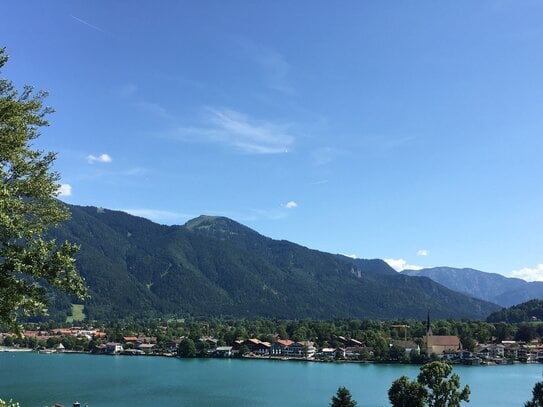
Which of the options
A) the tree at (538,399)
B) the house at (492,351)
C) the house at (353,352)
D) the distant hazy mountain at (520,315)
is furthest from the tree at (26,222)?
the distant hazy mountain at (520,315)

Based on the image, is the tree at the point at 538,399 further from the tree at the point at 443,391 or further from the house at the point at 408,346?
the house at the point at 408,346

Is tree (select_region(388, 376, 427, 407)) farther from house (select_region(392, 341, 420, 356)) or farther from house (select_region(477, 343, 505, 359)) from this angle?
house (select_region(477, 343, 505, 359))

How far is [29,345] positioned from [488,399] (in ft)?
401

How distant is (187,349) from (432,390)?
9550 cm

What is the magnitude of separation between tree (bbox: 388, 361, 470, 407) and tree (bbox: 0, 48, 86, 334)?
26159mm

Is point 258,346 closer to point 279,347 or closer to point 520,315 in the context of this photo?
point 279,347

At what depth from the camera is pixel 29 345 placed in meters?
139

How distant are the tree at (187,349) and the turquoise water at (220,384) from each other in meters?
21.7

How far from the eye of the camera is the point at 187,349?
119062 mm

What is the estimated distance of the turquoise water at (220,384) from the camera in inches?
2057

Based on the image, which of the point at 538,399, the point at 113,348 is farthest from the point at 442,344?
the point at 538,399

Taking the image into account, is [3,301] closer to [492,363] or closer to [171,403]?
[171,403]

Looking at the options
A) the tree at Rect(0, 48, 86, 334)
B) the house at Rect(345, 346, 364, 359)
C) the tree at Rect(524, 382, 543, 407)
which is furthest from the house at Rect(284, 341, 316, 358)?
the tree at Rect(0, 48, 86, 334)

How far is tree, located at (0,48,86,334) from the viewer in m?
7.42
